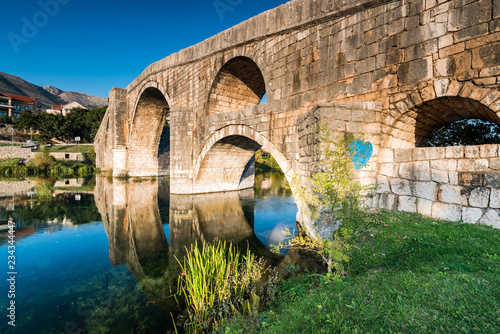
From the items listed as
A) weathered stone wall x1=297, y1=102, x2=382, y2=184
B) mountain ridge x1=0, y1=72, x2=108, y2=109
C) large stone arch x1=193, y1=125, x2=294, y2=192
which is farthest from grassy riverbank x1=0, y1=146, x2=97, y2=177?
mountain ridge x1=0, y1=72, x2=108, y2=109

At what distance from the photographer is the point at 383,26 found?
5211mm

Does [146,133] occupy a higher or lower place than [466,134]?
higher

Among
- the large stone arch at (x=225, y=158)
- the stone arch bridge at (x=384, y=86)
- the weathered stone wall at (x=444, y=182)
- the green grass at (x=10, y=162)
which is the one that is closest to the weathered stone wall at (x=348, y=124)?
the stone arch bridge at (x=384, y=86)

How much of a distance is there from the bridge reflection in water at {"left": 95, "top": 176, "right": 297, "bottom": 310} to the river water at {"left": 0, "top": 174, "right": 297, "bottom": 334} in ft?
0.08

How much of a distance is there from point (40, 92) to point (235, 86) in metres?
175

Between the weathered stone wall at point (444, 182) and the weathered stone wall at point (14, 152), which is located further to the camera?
the weathered stone wall at point (14, 152)

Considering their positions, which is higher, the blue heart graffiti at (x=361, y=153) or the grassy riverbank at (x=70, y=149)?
the grassy riverbank at (x=70, y=149)

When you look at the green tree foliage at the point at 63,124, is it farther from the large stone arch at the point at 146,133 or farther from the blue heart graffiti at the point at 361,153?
the blue heart graffiti at the point at 361,153

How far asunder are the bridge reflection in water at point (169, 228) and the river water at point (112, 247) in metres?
0.02

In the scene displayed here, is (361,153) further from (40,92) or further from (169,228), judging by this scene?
(40,92)

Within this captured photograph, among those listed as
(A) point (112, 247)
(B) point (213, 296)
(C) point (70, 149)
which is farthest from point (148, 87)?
(C) point (70, 149)

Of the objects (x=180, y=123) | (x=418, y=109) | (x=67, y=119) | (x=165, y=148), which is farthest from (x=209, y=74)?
(x=67, y=119)

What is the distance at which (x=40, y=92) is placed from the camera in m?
138

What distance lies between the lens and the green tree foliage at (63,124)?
40031mm
